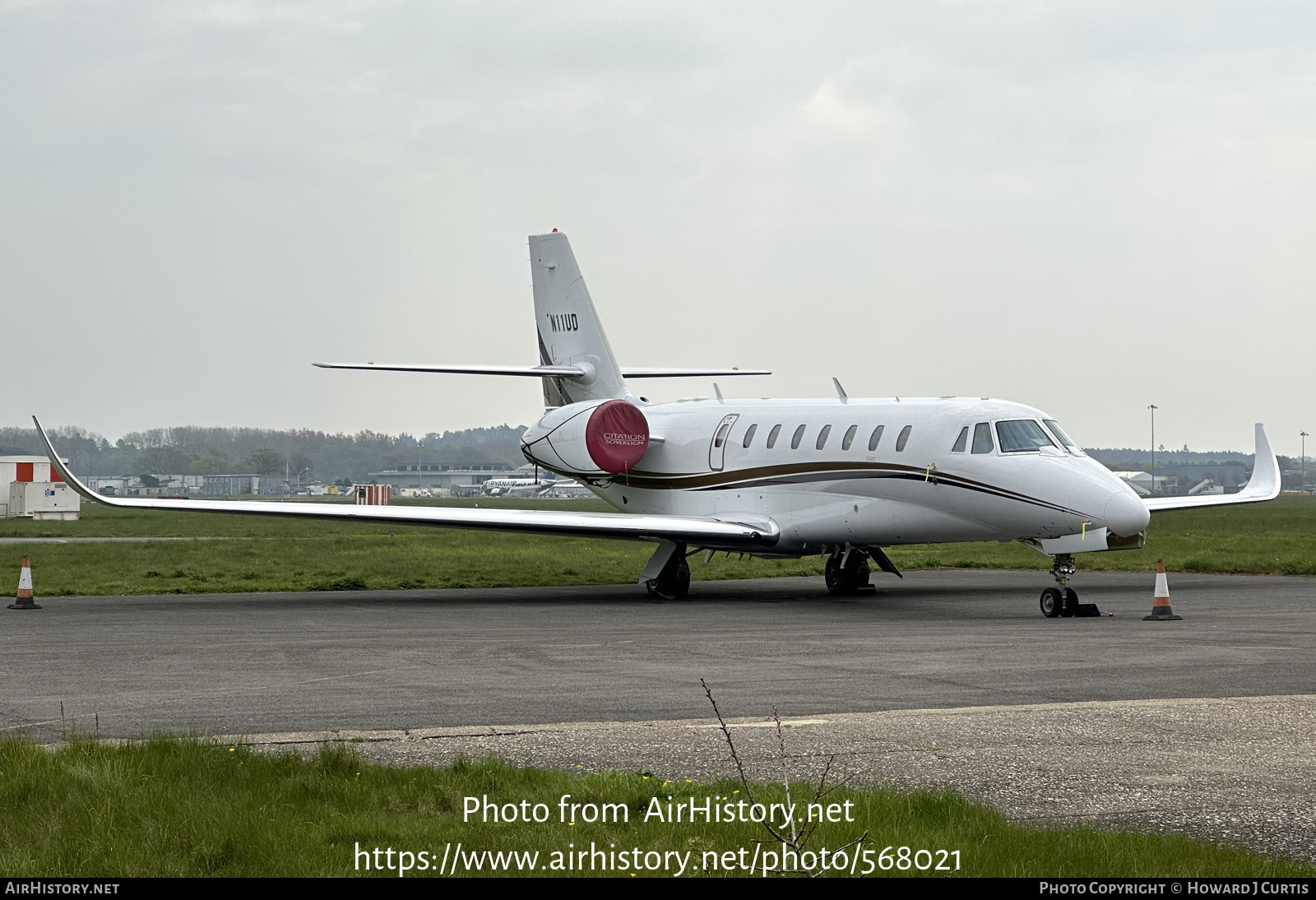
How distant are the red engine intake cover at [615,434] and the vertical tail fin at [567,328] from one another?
8.49ft

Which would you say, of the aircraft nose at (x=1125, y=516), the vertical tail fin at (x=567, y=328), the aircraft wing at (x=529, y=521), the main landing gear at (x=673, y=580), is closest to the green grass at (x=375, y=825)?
the aircraft nose at (x=1125, y=516)

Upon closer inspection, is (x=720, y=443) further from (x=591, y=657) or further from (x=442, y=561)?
(x=591, y=657)

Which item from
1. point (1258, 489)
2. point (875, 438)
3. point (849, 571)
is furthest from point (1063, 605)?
point (1258, 489)

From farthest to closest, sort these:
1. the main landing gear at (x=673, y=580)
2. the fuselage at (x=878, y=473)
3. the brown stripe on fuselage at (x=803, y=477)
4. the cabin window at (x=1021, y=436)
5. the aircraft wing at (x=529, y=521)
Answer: the main landing gear at (x=673, y=580), the aircraft wing at (x=529, y=521), the cabin window at (x=1021, y=436), the brown stripe on fuselage at (x=803, y=477), the fuselage at (x=878, y=473)

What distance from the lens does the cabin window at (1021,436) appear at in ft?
66.1

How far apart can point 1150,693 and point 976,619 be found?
7340 mm

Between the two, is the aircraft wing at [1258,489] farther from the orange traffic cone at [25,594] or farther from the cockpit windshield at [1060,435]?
the orange traffic cone at [25,594]

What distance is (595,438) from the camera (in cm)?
2575

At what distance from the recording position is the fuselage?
19.4 m

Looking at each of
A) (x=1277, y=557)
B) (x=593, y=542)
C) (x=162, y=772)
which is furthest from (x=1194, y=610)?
(x=593, y=542)

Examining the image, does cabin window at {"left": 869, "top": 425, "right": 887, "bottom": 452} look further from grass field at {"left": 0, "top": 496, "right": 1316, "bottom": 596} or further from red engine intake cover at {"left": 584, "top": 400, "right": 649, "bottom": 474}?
grass field at {"left": 0, "top": 496, "right": 1316, "bottom": 596}

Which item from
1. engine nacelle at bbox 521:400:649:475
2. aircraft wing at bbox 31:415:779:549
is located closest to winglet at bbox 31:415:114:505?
aircraft wing at bbox 31:415:779:549

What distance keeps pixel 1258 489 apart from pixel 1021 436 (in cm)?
924

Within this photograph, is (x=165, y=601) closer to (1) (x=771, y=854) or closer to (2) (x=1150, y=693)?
(2) (x=1150, y=693)
